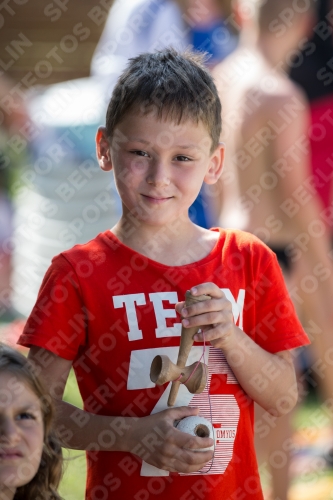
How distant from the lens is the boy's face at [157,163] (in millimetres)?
1674

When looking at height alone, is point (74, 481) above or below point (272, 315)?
below

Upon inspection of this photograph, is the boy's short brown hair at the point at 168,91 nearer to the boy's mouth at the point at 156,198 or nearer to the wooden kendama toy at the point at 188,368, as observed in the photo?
the boy's mouth at the point at 156,198

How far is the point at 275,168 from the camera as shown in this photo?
105 inches

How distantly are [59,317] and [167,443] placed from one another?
1.08 feet

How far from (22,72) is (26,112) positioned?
72.2 inches

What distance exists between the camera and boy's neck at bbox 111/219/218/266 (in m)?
1.76

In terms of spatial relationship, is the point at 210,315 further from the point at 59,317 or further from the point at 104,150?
the point at 104,150

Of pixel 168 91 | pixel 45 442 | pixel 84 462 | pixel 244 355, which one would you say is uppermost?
pixel 168 91

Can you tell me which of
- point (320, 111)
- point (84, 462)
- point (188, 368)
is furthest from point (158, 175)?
point (84, 462)

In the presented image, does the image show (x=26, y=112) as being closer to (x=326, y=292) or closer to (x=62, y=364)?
(x=326, y=292)

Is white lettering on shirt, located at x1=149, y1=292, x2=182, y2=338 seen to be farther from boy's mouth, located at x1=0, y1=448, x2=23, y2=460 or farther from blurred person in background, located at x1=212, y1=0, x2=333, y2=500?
blurred person in background, located at x1=212, y1=0, x2=333, y2=500

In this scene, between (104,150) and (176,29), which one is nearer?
(104,150)

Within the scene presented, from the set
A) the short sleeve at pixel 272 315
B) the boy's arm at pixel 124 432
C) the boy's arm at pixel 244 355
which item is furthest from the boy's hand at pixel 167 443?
the short sleeve at pixel 272 315

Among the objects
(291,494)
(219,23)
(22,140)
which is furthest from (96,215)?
(291,494)
